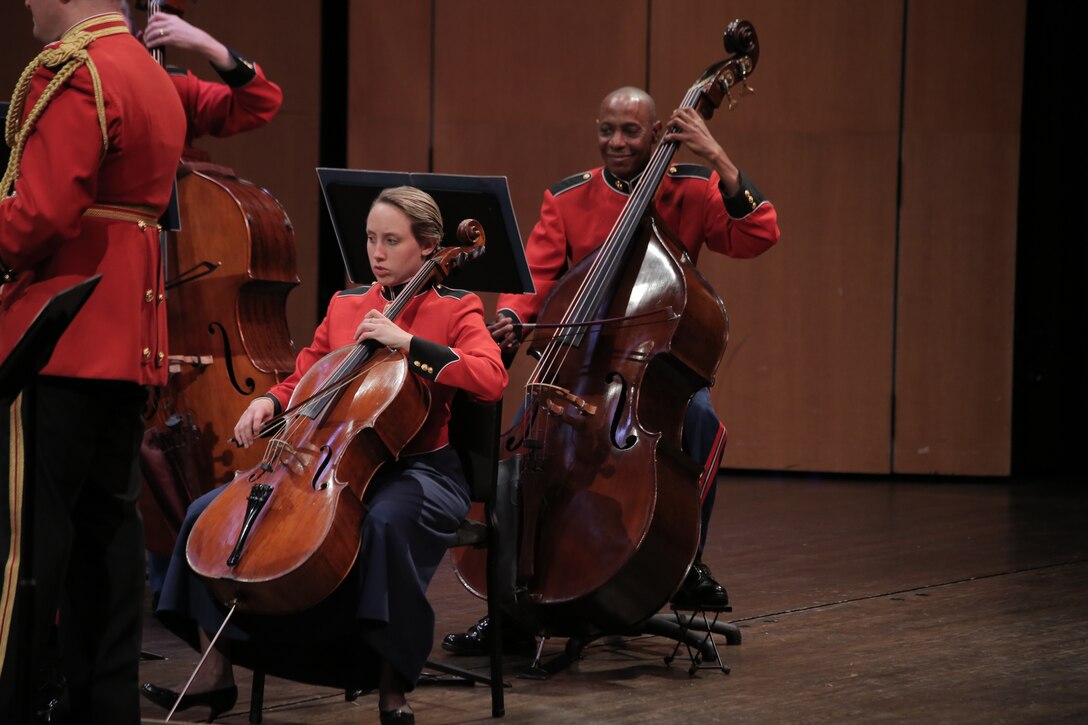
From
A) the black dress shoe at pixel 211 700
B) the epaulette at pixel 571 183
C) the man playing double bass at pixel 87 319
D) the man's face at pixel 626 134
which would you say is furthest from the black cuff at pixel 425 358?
the epaulette at pixel 571 183

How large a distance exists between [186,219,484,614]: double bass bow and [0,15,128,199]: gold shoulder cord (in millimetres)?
673

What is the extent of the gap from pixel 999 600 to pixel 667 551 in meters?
1.54

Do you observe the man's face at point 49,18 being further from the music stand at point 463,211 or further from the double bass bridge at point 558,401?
the double bass bridge at point 558,401

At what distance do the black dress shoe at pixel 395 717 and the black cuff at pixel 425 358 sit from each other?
0.64m

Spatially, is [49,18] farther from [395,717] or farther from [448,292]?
[395,717]

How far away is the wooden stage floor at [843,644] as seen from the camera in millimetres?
2904

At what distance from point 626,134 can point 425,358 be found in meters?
1.14

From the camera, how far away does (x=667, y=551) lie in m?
2.97

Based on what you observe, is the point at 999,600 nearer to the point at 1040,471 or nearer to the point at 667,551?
the point at 667,551

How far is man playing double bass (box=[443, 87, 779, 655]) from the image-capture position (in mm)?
3432

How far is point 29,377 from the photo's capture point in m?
1.87

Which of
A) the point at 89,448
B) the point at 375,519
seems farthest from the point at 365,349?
the point at 89,448

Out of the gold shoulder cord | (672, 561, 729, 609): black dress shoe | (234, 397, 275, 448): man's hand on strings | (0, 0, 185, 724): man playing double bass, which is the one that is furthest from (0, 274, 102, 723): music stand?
(672, 561, 729, 609): black dress shoe

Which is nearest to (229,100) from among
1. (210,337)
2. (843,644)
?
(210,337)
